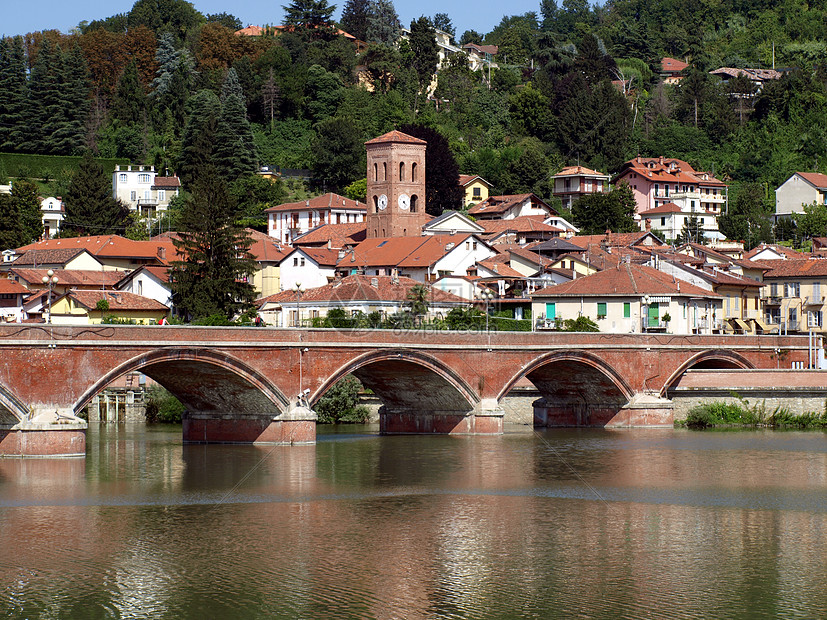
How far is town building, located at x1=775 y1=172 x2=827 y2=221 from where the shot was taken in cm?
11669

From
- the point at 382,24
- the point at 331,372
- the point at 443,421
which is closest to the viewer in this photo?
the point at 331,372

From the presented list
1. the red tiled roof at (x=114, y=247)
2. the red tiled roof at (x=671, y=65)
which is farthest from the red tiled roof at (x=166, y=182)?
the red tiled roof at (x=671, y=65)

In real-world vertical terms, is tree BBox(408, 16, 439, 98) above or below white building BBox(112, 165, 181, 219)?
above

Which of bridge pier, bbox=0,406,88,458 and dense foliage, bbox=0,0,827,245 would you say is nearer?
bridge pier, bbox=0,406,88,458

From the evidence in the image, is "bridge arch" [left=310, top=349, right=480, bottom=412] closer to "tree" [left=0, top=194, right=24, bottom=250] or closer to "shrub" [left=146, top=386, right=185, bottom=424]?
"shrub" [left=146, top=386, right=185, bottom=424]

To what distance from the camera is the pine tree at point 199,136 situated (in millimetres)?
114000

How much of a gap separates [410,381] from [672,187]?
6984cm

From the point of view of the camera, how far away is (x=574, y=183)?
123438 mm

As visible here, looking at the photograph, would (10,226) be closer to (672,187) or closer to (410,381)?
(410,381)

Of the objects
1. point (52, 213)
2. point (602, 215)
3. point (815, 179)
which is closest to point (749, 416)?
point (602, 215)

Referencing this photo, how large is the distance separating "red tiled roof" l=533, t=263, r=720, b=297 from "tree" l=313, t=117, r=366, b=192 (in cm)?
5020

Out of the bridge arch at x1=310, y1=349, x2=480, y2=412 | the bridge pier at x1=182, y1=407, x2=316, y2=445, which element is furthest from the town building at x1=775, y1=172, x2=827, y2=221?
the bridge pier at x1=182, y1=407, x2=316, y2=445

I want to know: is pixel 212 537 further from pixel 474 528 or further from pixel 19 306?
pixel 19 306

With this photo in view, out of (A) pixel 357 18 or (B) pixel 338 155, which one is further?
(A) pixel 357 18
